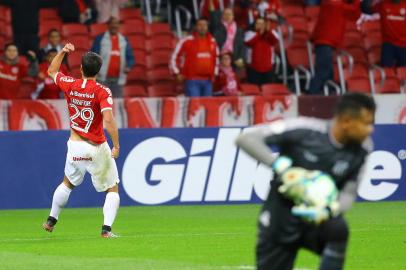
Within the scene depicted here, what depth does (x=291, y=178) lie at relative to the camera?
22.8ft

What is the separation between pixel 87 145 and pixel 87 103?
0.52m

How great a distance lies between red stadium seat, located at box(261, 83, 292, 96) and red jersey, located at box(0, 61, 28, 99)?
175 inches

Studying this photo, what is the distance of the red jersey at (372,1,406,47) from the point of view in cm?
2284

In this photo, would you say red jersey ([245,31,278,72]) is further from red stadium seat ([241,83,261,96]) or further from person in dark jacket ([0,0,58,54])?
person in dark jacket ([0,0,58,54])

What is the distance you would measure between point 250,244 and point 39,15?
10697 millimetres

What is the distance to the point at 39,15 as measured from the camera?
891 inches

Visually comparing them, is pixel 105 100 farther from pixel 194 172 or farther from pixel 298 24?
pixel 298 24

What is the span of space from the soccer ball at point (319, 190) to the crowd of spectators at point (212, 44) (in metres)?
13.7

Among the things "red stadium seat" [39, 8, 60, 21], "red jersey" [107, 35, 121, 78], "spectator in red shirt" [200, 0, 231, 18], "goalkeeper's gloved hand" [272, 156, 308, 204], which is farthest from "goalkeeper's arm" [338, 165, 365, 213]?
"red stadium seat" [39, 8, 60, 21]

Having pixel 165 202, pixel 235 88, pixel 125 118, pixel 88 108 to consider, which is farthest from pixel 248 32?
pixel 88 108

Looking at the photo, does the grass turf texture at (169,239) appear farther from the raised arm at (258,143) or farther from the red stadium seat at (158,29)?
the red stadium seat at (158,29)

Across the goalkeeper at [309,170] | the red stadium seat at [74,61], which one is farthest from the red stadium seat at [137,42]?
the goalkeeper at [309,170]

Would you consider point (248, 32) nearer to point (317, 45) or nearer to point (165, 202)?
point (317, 45)

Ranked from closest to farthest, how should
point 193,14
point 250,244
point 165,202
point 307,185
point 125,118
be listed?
1. point 307,185
2. point 250,244
3. point 165,202
4. point 125,118
5. point 193,14
